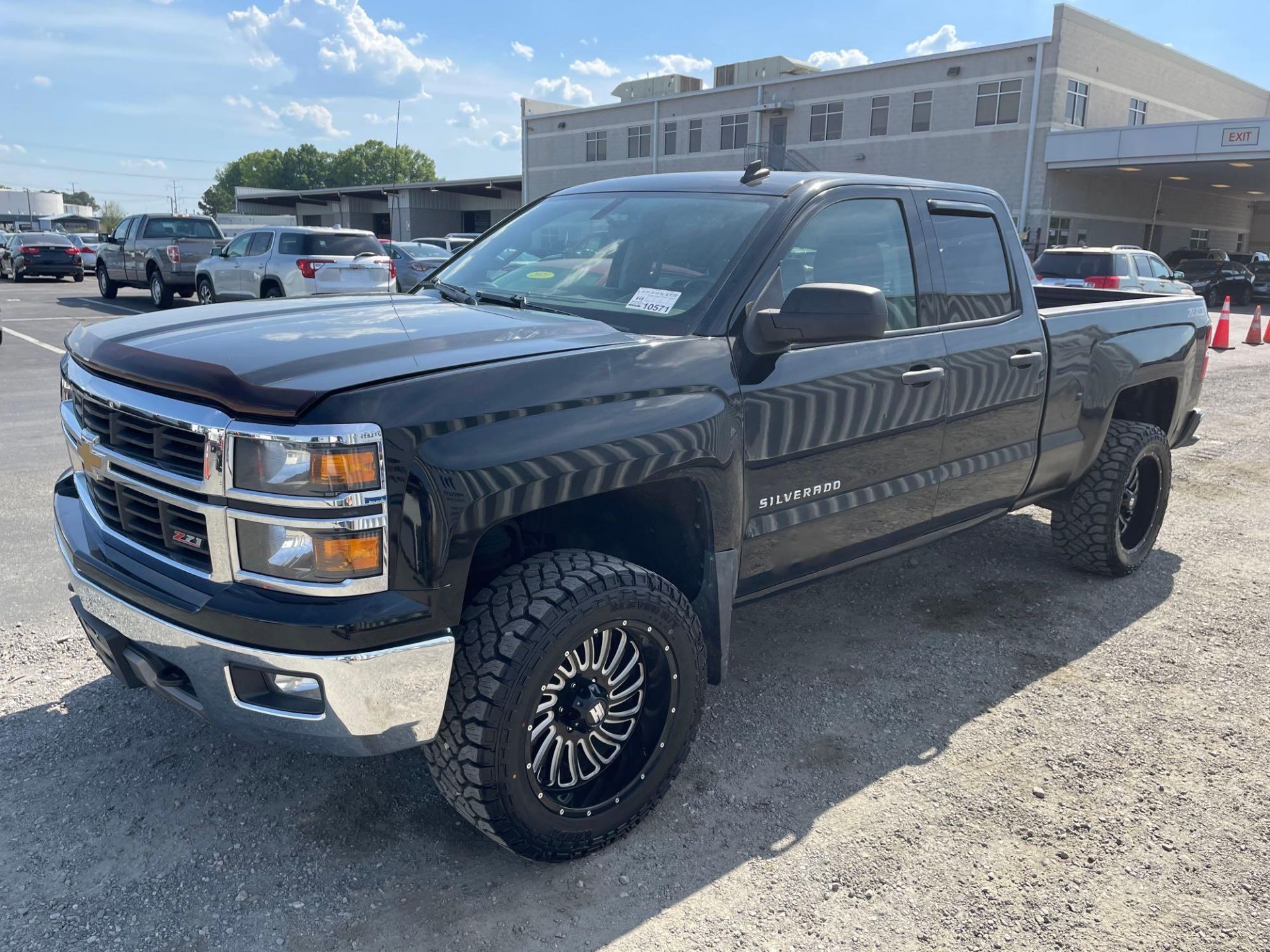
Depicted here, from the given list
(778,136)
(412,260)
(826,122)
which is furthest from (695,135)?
(412,260)

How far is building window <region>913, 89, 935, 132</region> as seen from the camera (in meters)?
43.8

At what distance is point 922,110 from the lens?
44.1m

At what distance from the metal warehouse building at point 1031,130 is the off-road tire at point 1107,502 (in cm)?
3677

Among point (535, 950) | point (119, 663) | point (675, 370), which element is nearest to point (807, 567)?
point (675, 370)

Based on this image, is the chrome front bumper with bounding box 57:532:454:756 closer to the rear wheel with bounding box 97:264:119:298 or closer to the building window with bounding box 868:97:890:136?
the rear wheel with bounding box 97:264:119:298

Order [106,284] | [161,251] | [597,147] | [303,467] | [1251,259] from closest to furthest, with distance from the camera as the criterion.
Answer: [303,467], [161,251], [106,284], [1251,259], [597,147]

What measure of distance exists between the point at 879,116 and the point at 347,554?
48091 mm

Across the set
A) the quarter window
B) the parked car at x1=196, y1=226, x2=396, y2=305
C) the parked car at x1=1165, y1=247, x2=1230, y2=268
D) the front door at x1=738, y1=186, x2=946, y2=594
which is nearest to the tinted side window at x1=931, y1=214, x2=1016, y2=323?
the front door at x1=738, y1=186, x2=946, y2=594

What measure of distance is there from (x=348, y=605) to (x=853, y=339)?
1824 millimetres

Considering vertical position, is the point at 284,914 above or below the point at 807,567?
below

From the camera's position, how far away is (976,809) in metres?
3.07

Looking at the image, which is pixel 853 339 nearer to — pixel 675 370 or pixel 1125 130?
pixel 675 370

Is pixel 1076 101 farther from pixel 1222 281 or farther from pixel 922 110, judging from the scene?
pixel 1222 281

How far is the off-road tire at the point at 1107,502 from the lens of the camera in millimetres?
4891
